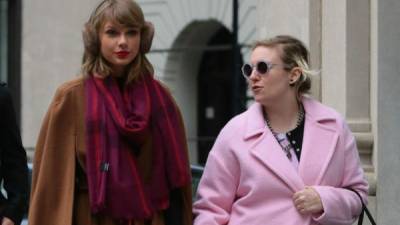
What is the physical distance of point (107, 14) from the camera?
4.48m

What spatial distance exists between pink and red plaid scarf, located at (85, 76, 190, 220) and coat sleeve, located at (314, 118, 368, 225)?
0.62 meters

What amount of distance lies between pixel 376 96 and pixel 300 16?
130 cm

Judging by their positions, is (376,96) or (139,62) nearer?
(139,62)

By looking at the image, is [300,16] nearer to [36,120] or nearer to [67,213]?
[67,213]

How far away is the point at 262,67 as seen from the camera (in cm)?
462

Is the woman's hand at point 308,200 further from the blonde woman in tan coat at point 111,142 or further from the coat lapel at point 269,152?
the blonde woman in tan coat at point 111,142

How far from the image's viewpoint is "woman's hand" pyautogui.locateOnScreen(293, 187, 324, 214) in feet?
14.7

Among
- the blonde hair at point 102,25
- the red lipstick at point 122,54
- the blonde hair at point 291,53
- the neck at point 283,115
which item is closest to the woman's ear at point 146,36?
the blonde hair at point 102,25

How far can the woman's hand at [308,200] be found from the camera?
14.7 feet

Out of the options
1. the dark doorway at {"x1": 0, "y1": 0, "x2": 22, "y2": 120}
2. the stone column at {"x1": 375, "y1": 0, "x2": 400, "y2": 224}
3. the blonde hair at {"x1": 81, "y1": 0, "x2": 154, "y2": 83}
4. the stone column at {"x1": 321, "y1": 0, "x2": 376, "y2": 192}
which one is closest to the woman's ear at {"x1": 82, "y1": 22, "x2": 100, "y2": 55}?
the blonde hair at {"x1": 81, "y1": 0, "x2": 154, "y2": 83}

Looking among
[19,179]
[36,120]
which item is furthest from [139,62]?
[36,120]

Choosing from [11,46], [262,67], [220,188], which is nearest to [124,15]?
[262,67]

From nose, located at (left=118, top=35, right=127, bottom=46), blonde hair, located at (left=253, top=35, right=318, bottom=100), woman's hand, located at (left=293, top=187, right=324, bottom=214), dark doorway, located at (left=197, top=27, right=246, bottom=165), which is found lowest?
dark doorway, located at (left=197, top=27, right=246, bottom=165)

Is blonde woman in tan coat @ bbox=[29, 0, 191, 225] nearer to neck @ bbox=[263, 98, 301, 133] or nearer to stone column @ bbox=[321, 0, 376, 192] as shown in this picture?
neck @ bbox=[263, 98, 301, 133]
